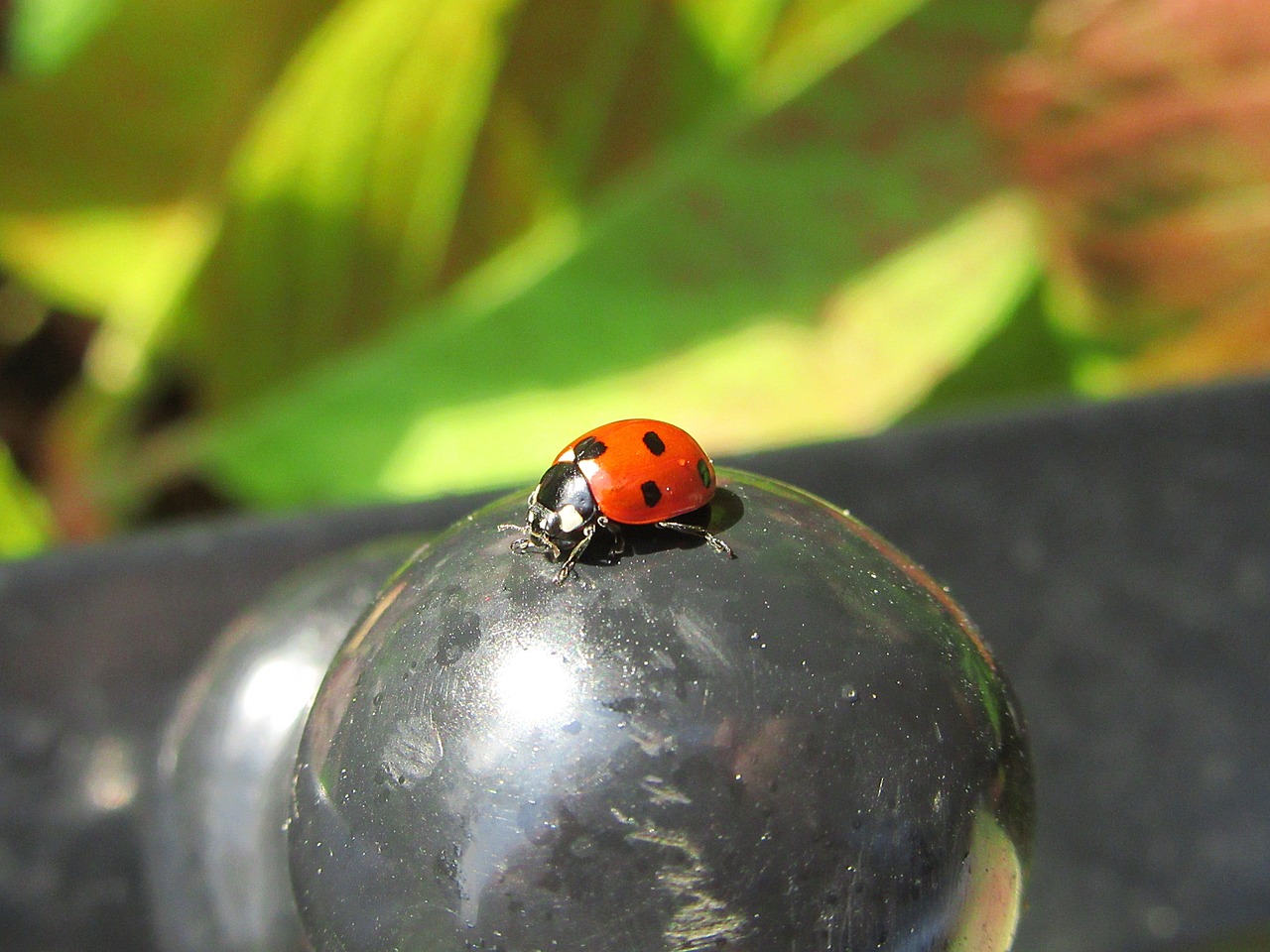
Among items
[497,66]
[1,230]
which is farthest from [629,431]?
[1,230]

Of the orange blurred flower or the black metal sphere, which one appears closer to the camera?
the black metal sphere

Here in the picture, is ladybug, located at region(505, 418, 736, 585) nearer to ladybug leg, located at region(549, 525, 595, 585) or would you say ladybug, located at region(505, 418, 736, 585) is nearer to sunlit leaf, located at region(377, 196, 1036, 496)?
ladybug leg, located at region(549, 525, 595, 585)

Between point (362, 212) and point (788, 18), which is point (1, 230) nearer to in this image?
point (362, 212)

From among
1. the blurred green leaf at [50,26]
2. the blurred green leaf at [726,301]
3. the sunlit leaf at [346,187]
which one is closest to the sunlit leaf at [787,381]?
the blurred green leaf at [726,301]

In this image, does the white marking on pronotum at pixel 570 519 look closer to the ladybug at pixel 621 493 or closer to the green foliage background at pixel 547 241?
the ladybug at pixel 621 493

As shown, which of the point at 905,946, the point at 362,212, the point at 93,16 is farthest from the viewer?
the point at 362,212

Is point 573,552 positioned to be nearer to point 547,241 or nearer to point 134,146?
point 547,241

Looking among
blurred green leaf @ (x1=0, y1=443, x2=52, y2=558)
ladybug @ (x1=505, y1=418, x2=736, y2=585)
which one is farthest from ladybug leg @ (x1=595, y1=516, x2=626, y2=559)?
blurred green leaf @ (x1=0, y1=443, x2=52, y2=558)
